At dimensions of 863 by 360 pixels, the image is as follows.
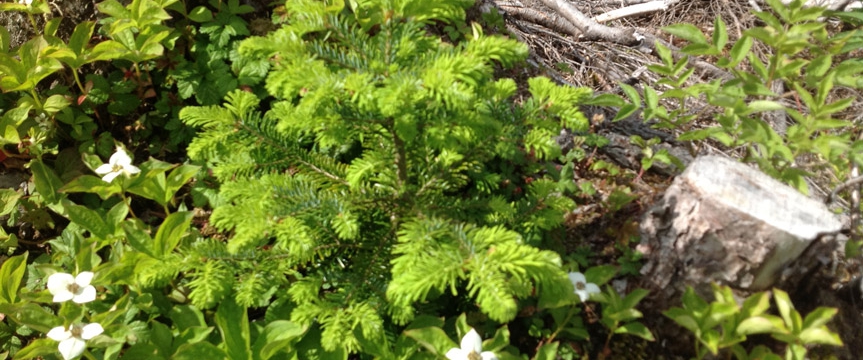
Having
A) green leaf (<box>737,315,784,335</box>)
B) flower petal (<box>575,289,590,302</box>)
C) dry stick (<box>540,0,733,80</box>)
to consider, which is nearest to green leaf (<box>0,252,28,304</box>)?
flower petal (<box>575,289,590,302</box>)

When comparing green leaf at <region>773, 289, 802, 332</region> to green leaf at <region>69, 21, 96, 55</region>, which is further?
green leaf at <region>69, 21, 96, 55</region>

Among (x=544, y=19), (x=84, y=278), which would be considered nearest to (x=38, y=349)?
(x=84, y=278)

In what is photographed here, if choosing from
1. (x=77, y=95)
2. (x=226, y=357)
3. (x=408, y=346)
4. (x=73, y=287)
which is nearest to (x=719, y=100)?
(x=408, y=346)

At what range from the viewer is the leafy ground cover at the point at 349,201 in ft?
5.24

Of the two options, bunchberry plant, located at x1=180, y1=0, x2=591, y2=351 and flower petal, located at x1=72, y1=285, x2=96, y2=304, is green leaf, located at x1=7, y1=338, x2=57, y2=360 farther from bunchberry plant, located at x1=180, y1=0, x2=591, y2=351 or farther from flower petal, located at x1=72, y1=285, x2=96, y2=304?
bunchberry plant, located at x1=180, y1=0, x2=591, y2=351

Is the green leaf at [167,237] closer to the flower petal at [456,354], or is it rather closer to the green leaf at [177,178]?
the green leaf at [177,178]

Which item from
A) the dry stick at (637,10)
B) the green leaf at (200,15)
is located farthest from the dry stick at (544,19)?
the green leaf at (200,15)

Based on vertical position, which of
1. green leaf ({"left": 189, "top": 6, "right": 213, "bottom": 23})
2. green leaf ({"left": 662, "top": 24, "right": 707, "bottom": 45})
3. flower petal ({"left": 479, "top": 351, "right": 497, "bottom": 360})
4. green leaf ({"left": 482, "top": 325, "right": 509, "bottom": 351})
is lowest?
green leaf ({"left": 482, "top": 325, "right": 509, "bottom": 351})

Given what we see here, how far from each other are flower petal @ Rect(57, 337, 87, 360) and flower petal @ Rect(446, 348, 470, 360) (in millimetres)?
1126

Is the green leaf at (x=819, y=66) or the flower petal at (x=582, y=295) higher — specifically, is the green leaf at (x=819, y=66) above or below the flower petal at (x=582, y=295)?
above

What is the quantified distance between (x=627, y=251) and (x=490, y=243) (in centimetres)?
90

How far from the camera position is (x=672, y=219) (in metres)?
2.15

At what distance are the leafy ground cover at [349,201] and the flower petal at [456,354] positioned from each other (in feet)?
0.05

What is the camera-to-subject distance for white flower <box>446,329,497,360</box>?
5.65 ft
